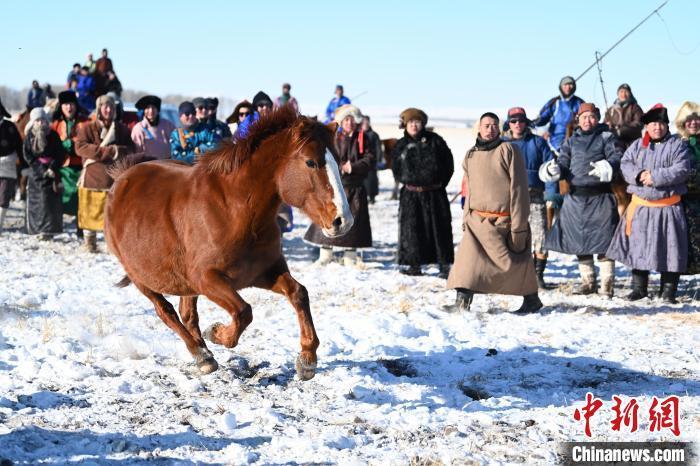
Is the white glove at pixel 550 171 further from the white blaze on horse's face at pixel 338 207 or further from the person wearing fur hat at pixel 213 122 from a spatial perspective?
the white blaze on horse's face at pixel 338 207

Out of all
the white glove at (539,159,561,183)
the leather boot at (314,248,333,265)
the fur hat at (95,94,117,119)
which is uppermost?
the fur hat at (95,94,117,119)

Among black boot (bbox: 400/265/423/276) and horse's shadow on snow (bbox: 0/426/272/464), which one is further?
black boot (bbox: 400/265/423/276)

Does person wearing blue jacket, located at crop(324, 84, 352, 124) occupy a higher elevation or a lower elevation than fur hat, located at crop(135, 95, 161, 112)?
higher

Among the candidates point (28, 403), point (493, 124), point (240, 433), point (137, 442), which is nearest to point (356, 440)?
point (240, 433)

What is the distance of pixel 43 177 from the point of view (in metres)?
13.1

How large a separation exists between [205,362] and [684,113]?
19.8 ft

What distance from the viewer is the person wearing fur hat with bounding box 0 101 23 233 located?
13.2 meters

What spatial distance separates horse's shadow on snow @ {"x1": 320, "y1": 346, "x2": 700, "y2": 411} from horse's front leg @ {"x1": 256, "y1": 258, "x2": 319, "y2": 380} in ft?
Answer: 1.24

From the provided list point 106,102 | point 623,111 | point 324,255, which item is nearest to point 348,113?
point 324,255

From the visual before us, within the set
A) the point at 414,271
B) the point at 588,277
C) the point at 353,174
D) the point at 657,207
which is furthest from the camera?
the point at 353,174

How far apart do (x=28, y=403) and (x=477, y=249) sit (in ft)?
14.7

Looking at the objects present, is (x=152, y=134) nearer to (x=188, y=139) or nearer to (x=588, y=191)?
(x=188, y=139)

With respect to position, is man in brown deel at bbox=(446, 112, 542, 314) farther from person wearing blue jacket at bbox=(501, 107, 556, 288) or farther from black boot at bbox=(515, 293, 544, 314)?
person wearing blue jacket at bbox=(501, 107, 556, 288)

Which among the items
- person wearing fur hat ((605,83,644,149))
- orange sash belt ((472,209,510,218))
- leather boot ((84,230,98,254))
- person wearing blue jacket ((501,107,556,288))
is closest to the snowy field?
person wearing blue jacket ((501,107,556,288))
